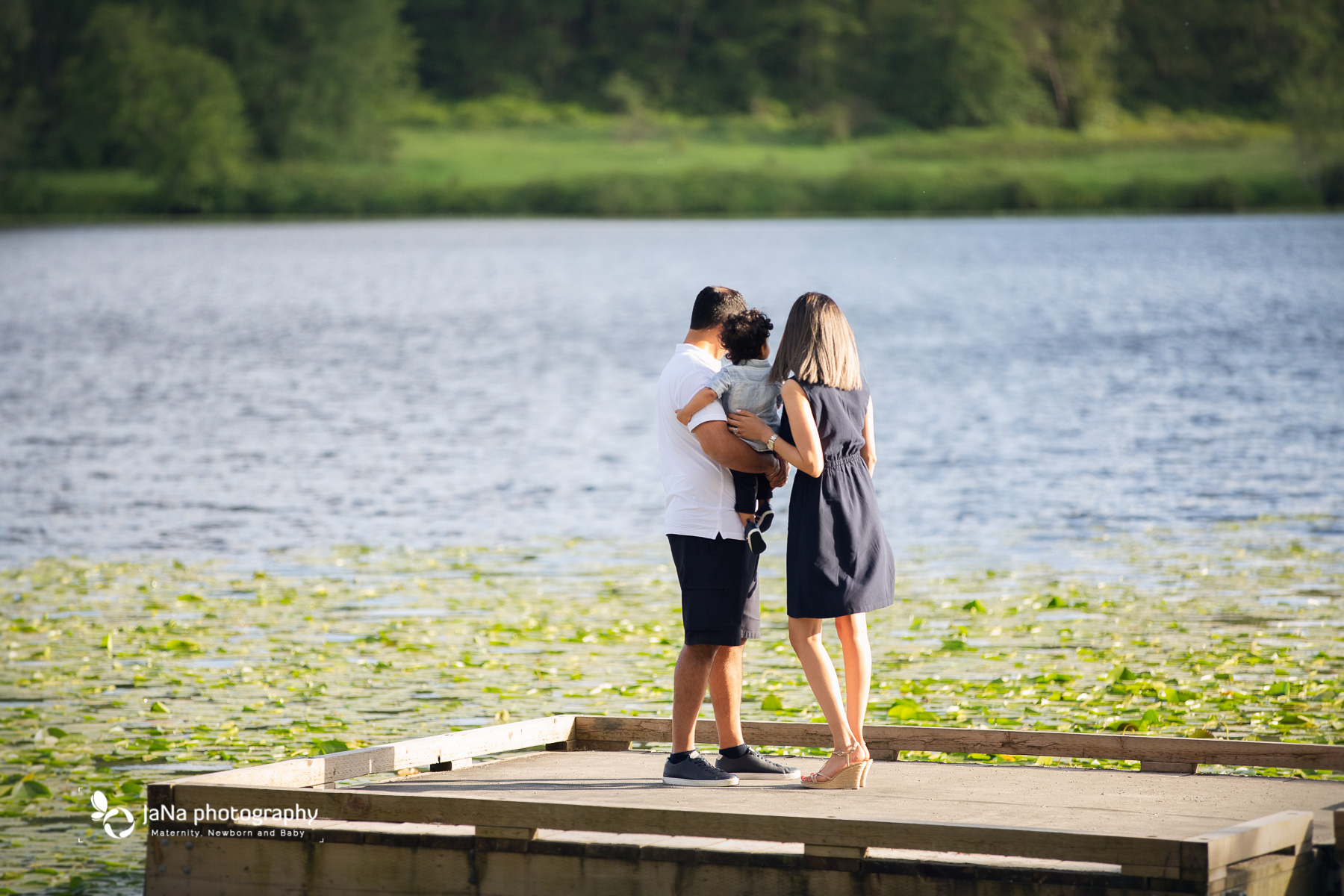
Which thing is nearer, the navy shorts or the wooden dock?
the wooden dock

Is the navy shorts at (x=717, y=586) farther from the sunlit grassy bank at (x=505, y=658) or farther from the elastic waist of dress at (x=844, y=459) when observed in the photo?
the sunlit grassy bank at (x=505, y=658)

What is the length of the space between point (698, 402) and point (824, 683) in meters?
1.20

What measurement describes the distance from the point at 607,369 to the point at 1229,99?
106 meters

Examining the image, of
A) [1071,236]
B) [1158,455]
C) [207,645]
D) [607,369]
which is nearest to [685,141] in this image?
[1071,236]

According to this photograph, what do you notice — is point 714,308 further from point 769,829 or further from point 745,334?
point 769,829

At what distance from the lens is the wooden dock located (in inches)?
214

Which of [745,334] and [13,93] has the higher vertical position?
[13,93]

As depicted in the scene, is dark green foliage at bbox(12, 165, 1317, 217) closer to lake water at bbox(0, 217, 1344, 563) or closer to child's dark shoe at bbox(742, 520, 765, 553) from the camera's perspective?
lake water at bbox(0, 217, 1344, 563)

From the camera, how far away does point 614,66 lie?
479ft

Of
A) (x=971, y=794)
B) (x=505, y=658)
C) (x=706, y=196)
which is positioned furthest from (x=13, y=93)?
(x=971, y=794)

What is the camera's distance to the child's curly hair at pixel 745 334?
21.6 feet

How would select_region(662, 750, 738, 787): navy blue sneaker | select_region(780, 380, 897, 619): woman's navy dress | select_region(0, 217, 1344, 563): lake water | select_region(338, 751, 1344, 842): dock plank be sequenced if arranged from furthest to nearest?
select_region(0, 217, 1344, 563): lake water, select_region(662, 750, 738, 787): navy blue sneaker, select_region(780, 380, 897, 619): woman's navy dress, select_region(338, 751, 1344, 842): dock plank

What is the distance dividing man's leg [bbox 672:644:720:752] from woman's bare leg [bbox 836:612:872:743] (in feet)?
1.52

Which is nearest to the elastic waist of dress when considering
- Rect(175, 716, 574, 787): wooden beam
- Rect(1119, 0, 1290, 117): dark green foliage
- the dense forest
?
Rect(175, 716, 574, 787): wooden beam
